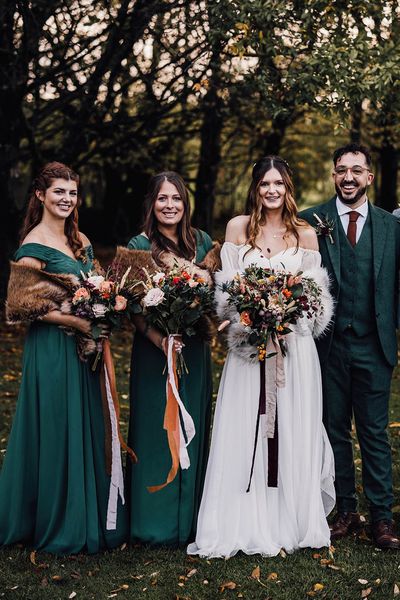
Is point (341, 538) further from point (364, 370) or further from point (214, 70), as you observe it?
point (214, 70)

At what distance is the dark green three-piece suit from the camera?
17.1ft

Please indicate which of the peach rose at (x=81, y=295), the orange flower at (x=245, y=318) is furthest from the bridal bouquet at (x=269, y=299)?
the peach rose at (x=81, y=295)

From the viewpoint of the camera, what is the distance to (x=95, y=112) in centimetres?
1209

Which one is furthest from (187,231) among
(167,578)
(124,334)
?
(124,334)

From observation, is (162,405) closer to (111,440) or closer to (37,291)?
(111,440)

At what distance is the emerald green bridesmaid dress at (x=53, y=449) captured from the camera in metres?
5.09

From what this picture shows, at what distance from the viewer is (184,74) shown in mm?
10641

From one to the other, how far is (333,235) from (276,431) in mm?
1423

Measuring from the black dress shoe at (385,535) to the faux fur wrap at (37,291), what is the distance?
8.73 feet

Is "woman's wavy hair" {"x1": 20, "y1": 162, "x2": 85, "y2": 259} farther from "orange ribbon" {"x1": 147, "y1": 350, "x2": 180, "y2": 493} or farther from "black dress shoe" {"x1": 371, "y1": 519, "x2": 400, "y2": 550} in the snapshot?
"black dress shoe" {"x1": 371, "y1": 519, "x2": 400, "y2": 550}

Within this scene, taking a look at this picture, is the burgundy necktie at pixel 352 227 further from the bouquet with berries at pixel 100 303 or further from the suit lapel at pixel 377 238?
the bouquet with berries at pixel 100 303

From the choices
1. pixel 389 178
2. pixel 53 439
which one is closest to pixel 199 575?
pixel 53 439

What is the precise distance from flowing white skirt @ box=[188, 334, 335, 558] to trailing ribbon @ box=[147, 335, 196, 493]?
20cm

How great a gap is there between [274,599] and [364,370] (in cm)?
168
